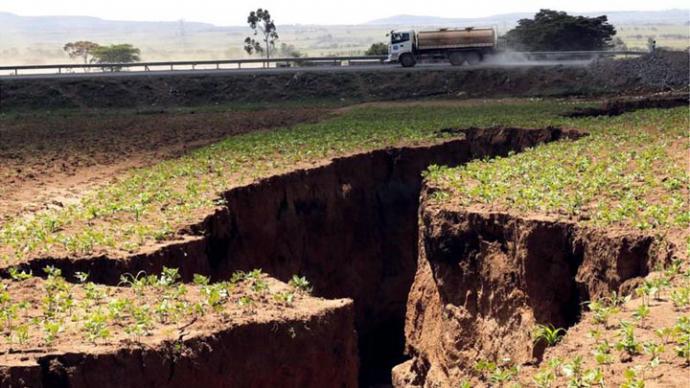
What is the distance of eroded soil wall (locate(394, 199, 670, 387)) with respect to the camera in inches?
595

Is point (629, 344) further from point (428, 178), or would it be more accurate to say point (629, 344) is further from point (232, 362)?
point (428, 178)

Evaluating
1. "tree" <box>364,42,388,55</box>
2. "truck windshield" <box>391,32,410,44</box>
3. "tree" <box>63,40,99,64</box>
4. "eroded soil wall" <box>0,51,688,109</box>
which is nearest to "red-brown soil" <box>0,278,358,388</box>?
"eroded soil wall" <box>0,51,688,109</box>

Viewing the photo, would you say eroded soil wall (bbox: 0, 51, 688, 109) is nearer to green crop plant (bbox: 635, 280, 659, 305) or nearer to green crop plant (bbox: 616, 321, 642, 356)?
green crop plant (bbox: 635, 280, 659, 305)

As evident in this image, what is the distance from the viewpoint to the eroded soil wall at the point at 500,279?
15.1m

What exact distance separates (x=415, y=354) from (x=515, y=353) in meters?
5.13

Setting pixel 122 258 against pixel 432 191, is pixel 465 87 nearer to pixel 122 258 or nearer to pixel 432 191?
pixel 432 191

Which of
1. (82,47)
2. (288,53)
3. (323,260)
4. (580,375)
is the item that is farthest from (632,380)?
(288,53)

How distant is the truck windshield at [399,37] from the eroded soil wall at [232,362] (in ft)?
145

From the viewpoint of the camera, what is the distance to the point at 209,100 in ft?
165

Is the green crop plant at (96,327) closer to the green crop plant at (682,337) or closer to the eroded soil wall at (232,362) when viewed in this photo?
the eroded soil wall at (232,362)

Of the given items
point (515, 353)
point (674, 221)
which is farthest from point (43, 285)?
point (674, 221)

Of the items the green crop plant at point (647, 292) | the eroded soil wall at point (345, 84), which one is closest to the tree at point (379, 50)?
the eroded soil wall at point (345, 84)

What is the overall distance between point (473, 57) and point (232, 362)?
155 ft

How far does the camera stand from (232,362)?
38.2 feet
